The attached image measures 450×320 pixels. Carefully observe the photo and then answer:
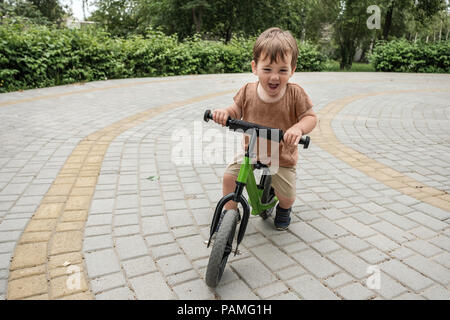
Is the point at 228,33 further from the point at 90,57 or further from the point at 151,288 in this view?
the point at 151,288

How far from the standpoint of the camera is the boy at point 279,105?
6.72ft

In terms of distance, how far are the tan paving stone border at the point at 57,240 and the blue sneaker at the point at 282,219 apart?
1534 millimetres

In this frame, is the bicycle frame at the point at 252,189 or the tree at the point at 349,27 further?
the tree at the point at 349,27

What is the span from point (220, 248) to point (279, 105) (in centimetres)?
106

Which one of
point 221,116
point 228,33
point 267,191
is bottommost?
point 267,191

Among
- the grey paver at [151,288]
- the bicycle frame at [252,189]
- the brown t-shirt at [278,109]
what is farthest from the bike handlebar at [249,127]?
the grey paver at [151,288]

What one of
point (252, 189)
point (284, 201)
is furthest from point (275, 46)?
point (284, 201)

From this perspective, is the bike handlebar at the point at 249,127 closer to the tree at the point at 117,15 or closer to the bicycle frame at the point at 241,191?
the bicycle frame at the point at 241,191

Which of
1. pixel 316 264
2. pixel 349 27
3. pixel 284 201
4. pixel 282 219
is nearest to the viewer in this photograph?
pixel 316 264

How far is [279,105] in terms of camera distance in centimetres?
232

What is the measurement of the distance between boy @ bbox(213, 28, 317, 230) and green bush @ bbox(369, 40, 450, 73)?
17117 mm

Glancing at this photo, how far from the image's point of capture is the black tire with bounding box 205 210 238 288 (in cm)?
194
